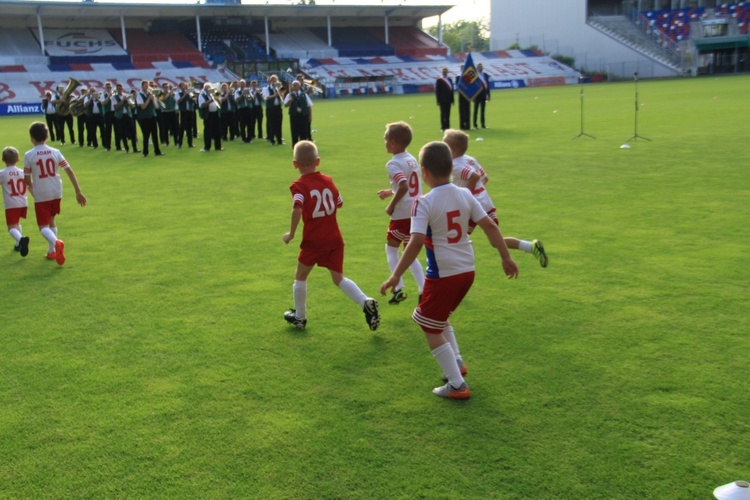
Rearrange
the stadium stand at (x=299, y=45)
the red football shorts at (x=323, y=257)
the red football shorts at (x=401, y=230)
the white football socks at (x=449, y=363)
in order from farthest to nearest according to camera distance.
A: the stadium stand at (x=299, y=45), the red football shorts at (x=401, y=230), the red football shorts at (x=323, y=257), the white football socks at (x=449, y=363)

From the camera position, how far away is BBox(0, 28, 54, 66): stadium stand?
1911 inches

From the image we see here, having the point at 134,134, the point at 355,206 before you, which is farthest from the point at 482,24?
the point at 355,206

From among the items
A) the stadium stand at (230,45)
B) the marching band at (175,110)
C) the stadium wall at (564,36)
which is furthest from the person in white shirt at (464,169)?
the stadium wall at (564,36)

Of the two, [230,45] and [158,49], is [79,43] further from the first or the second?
[230,45]

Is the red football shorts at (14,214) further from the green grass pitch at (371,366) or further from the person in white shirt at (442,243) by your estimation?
the person in white shirt at (442,243)

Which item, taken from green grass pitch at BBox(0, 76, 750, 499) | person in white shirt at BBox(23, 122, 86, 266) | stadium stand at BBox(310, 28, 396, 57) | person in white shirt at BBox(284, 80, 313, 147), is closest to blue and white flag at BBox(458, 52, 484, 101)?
person in white shirt at BBox(284, 80, 313, 147)

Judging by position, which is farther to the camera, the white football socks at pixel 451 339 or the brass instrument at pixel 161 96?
the brass instrument at pixel 161 96

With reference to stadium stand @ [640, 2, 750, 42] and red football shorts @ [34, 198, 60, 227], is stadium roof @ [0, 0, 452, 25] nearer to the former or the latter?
stadium stand @ [640, 2, 750, 42]

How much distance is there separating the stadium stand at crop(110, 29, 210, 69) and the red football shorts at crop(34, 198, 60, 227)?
158 ft

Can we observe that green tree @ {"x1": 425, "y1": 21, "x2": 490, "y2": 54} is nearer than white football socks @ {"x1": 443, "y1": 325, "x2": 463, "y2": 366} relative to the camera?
No

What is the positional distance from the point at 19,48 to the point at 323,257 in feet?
183

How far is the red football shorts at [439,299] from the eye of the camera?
4.09 metres

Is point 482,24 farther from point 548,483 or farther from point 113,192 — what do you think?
point 548,483

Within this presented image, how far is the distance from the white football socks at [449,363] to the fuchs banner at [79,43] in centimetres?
5591
